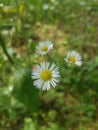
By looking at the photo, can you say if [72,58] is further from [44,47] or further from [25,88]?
[25,88]

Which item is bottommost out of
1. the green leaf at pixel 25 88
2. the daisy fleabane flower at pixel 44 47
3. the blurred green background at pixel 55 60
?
the daisy fleabane flower at pixel 44 47

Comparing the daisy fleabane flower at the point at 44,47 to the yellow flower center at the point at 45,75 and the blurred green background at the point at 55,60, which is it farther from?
the yellow flower center at the point at 45,75

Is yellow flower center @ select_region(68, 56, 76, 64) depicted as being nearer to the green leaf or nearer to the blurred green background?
the blurred green background

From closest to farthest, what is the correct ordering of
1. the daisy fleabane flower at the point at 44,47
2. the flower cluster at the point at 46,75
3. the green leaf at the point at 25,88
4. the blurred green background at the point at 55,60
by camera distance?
the flower cluster at the point at 46,75, the daisy fleabane flower at the point at 44,47, the green leaf at the point at 25,88, the blurred green background at the point at 55,60

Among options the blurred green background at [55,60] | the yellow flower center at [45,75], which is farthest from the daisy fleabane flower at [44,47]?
the yellow flower center at [45,75]

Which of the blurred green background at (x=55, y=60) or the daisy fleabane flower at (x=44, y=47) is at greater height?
the blurred green background at (x=55, y=60)

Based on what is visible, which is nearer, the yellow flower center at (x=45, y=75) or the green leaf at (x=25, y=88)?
the yellow flower center at (x=45, y=75)
